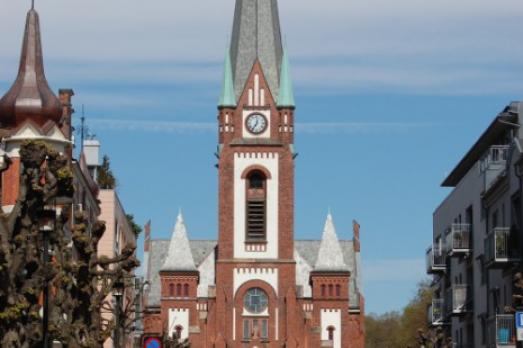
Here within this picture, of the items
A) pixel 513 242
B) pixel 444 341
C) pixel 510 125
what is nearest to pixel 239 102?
pixel 444 341

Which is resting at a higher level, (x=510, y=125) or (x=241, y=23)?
(x=241, y=23)

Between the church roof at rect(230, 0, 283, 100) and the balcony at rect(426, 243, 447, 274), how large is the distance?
158ft

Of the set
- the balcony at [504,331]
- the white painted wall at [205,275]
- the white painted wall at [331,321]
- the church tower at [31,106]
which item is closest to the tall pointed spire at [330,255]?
the white painted wall at [331,321]

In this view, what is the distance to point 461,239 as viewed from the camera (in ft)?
252

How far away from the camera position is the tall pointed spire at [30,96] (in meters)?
64.1

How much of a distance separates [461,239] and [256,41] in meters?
61.0

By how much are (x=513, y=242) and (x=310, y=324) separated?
7322 cm

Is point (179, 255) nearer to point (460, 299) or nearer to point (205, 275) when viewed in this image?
point (205, 275)

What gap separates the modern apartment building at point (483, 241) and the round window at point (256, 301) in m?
42.1

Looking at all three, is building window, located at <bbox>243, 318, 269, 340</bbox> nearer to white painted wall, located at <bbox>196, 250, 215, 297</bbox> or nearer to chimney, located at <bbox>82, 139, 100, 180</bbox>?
white painted wall, located at <bbox>196, 250, 215, 297</bbox>

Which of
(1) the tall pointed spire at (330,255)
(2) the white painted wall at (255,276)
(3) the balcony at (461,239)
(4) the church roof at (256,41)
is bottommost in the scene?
→ (3) the balcony at (461,239)

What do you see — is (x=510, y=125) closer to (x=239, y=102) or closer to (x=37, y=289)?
(x=37, y=289)

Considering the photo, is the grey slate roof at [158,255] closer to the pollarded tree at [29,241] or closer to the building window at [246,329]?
the building window at [246,329]

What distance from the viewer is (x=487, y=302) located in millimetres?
68875
